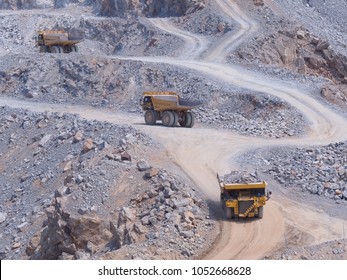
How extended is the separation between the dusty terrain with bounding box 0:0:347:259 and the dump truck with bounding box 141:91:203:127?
0.79 meters

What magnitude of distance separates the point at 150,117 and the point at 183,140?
344cm

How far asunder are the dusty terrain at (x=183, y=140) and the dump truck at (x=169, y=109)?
30.9 inches

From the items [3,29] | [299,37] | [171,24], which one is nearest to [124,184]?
[299,37]

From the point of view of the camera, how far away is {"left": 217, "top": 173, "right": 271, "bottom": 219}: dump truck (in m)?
19.9

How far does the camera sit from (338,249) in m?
15.9

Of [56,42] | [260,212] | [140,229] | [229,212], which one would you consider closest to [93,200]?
[140,229]

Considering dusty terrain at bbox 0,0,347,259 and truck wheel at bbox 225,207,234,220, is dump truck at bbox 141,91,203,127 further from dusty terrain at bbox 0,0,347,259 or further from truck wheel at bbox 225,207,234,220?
truck wheel at bbox 225,207,234,220

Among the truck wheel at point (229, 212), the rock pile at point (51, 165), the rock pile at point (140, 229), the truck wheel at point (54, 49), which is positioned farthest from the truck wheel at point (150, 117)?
the truck wheel at point (54, 49)

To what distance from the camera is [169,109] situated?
30203 millimetres

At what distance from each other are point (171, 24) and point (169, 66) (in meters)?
13.6

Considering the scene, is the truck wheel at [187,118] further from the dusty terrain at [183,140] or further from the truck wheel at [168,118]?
the dusty terrain at [183,140]

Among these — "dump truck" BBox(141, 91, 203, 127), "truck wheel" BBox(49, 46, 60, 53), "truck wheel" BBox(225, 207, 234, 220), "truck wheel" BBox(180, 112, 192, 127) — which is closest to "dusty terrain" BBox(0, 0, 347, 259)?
"truck wheel" BBox(225, 207, 234, 220)

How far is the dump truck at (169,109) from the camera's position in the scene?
3008 centimetres

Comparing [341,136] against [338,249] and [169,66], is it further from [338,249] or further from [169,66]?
[338,249]
